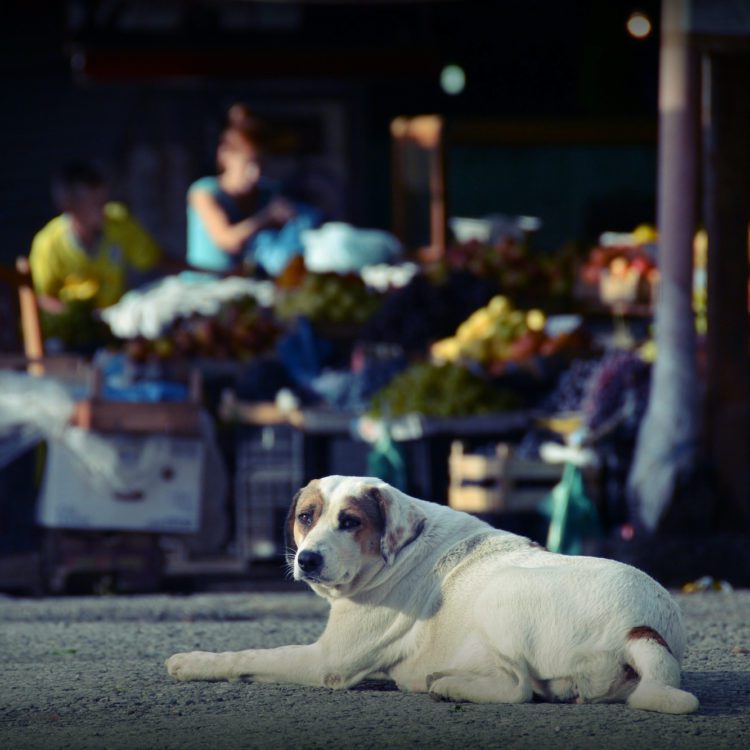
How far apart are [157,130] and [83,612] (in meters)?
9.29

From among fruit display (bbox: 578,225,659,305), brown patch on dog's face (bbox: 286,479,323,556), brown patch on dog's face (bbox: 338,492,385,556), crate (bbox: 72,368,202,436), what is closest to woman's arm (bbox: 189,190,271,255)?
fruit display (bbox: 578,225,659,305)

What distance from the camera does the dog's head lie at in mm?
5008

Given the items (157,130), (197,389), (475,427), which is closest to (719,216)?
(475,427)

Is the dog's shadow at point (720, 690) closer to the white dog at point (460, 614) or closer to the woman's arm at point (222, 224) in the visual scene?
the white dog at point (460, 614)

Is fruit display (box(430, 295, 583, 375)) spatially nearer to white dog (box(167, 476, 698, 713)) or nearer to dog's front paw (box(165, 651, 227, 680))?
dog's front paw (box(165, 651, 227, 680))

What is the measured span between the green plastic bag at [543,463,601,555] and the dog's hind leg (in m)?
4.50

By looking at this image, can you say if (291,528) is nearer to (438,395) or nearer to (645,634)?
(645,634)

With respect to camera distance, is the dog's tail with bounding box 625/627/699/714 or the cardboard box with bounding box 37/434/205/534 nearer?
the dog's tail with bounding box 625/627/699/714

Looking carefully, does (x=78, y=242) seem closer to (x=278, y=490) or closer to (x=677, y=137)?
(x=278, y=490)

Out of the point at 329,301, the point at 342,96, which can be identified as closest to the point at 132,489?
the point at 329,301

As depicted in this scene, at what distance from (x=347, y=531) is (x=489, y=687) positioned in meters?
0.63

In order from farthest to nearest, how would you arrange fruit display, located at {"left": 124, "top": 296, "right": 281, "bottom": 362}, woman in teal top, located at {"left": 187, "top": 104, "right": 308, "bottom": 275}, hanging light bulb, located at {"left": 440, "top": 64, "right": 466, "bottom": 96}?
hanging light bulb, located at {"left": 440, "top": 64, "right": 466, "bottom": 96} → woman in teal top, located at {"left": 187, "top": 104, "right": 308, "bottom": 275} → fruit display, located at {"left": 124, "top": 296, "right": 281, "bottom": 362}

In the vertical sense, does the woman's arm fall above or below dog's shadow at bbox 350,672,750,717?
above

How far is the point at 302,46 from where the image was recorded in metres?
15.9
